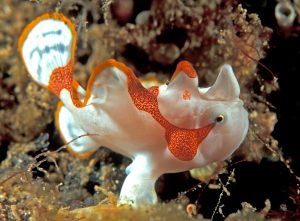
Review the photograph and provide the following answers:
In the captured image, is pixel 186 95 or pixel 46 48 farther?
pixel 46 48

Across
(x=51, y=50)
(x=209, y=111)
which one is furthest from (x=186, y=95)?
(x=51, y=50)

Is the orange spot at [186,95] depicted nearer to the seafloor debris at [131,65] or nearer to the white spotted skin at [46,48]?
the seafloor debris at [131,65]

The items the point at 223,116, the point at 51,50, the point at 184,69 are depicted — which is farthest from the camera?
the point at 51,50

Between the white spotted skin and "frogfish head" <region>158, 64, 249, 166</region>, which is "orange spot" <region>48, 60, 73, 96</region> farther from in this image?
"frogfish head" <region>158, 64, 249, 166</region>

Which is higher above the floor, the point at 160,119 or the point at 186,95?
the point at 186,95

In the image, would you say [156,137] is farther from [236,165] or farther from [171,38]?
[171,38]

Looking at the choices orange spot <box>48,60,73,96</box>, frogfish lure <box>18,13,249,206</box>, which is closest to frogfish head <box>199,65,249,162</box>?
frogfish lure <box>18,13,249,206</box>

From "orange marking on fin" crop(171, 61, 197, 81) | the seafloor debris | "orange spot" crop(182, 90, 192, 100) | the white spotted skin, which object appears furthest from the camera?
the seafloor debris

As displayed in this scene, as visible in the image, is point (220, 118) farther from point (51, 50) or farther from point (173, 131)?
point (51, 50)
